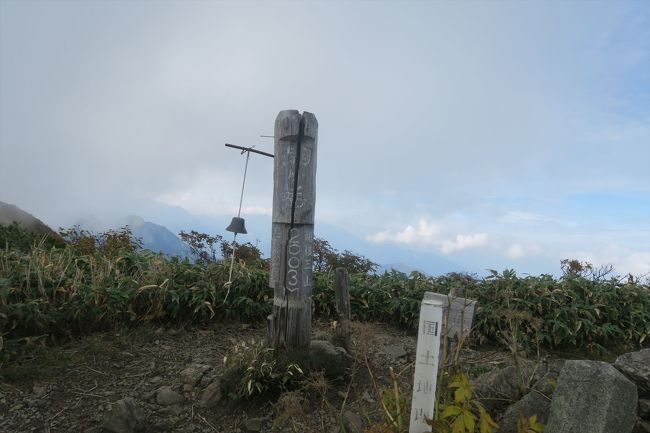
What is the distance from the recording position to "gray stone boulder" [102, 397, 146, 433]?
10.5 ft

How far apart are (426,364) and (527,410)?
0.95 m

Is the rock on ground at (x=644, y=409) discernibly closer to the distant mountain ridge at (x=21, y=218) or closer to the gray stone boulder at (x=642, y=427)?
the gray stone boulder at (x=642, y=427)

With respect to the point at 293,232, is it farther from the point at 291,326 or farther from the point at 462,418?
the point at 462,418

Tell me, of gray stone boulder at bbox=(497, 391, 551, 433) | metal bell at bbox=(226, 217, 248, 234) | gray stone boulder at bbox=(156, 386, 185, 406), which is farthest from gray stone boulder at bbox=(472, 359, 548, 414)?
metal bell at bbox=(226, 217, 248, 234)

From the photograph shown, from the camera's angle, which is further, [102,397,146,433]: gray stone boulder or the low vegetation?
the low vegetation

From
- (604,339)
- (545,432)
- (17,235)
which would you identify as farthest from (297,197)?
(17,235)

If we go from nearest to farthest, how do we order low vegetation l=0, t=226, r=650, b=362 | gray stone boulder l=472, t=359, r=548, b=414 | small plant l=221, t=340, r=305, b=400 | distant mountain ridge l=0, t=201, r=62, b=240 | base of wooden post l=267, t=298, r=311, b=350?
gray stone boulder l=472, t=359, r=548, b=414
small plant l=221, t=340, r=305, b=400
base of wooden post l=267, t=298, r=311, b=350
low vegetation l=0, t=226, r=650, b=362
distant mountain ridge l=0, t=201, r=62, b=240

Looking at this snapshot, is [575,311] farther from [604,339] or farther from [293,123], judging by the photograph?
[293,123]

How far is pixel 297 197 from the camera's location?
13.0 feet

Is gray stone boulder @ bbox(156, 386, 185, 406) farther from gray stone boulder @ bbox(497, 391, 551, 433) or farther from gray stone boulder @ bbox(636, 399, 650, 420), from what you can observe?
gray stone boulder @ bbox(636, 399, 650, 420)

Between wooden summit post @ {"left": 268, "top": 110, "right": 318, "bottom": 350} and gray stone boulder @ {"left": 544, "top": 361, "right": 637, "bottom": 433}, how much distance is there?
84.2 inches

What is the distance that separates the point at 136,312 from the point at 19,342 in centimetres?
115

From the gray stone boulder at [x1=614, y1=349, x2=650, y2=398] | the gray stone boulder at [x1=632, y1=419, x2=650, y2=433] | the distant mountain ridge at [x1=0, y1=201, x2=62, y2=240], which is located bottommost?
the gray stone boulder at [x1=632, y1=419, x2=650, y2=433]

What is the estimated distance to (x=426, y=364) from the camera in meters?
2.19
